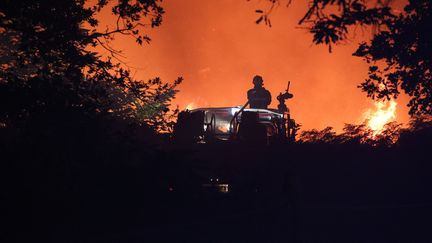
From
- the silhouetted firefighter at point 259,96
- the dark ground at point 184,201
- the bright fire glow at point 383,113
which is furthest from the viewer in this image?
Answer: the bright fire glow at point 383,113

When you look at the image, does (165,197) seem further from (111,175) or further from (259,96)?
(259,96)

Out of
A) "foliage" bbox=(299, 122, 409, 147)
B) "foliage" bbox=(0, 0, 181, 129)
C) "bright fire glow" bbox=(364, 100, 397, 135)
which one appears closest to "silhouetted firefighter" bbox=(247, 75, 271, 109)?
"foliage" bbox=(299, 122, 409, 147)

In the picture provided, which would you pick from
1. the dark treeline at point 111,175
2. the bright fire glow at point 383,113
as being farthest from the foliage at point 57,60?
the bright fire glow at point 383,113

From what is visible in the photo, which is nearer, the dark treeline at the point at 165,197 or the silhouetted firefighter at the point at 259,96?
the dark treeline at the point at 165,197

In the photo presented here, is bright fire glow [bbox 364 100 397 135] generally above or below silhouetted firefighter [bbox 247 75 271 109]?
above

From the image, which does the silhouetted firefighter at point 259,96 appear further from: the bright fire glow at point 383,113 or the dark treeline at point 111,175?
the bright fire glow at point 383,113

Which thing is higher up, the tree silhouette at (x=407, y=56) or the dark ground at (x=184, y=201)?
the tree silhouette at (x=407, y=56)

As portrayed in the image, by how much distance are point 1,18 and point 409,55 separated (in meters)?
10.3

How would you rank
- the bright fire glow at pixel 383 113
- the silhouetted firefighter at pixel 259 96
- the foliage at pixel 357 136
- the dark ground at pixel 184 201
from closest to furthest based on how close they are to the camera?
the dark ground at pixel 184 201, the silhouetted firefighter at pixel 259 96, the foliage at pixel 357 136, the bright fire glow at pixel 383 113

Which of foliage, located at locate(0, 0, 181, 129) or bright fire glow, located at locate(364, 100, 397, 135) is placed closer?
foliage, located at locate(0, 0, 181, 129)

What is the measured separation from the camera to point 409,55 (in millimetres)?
11734

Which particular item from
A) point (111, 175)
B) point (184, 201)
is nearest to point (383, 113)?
point (184, 201)

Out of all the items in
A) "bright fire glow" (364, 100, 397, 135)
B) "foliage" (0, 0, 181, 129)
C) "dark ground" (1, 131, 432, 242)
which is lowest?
"dark ground" (1, 131, 432, 242)

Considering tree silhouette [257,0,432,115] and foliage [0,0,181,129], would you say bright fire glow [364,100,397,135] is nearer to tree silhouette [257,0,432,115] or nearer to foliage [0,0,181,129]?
tree silhouette [257,0,432,115]
